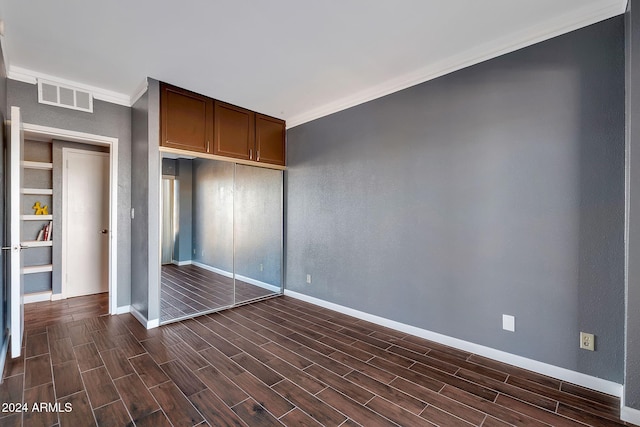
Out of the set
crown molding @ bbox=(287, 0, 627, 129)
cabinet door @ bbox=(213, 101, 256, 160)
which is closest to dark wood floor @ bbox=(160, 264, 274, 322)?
cabinet door @ bbox=(213, 101, 256, 160)

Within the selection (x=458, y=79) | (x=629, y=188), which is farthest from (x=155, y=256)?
(x=629, y=188)

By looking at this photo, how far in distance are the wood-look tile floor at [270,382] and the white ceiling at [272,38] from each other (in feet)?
8.65

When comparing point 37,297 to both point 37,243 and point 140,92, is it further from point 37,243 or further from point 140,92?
point 140,92

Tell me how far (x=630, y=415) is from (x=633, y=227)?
1.13 meters

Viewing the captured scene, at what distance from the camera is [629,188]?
1.74 meters

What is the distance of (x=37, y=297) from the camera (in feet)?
12.9

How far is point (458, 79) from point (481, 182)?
3.26 feet

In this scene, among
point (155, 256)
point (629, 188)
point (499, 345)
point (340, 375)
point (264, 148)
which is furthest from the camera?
point (264, 148)

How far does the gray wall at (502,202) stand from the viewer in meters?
2.01

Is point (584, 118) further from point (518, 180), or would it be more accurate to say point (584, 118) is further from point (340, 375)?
point (340, 375)

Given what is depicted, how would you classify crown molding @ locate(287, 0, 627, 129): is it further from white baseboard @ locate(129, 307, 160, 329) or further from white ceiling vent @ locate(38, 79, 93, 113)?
white baseboard @ locate(129, 307, 160, 329)

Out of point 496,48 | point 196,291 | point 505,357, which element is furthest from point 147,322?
point 496,48

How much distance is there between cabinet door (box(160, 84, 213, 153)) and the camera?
3164 mm

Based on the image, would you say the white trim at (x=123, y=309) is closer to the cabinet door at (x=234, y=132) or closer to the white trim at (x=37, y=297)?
the white trim at (x=37, y=297)
